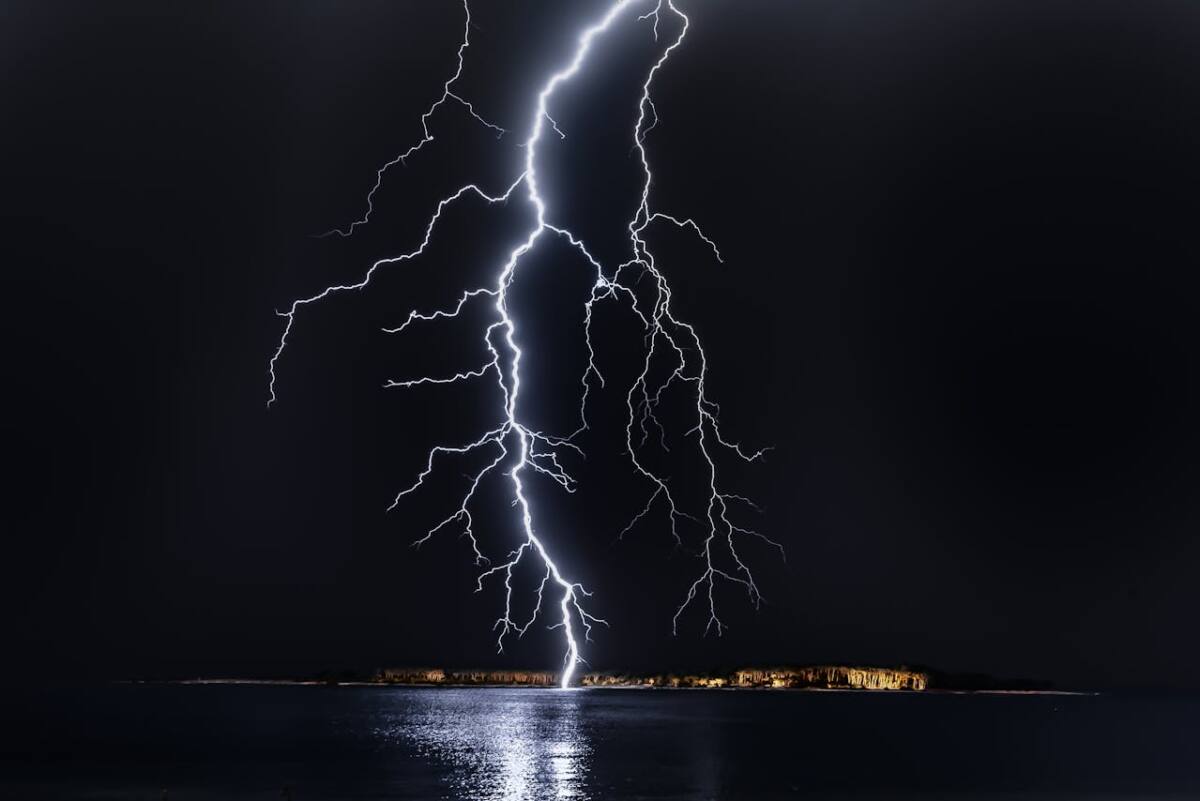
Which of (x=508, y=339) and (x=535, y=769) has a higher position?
(x=508, y=339)

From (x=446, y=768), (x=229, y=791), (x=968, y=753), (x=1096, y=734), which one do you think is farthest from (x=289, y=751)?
(x=1096, y=734)

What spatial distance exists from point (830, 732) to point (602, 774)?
2229 cm

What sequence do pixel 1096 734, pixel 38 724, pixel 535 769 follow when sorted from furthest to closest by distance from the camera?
pixel 38 724
pixel 1096 734
pixel 535 769

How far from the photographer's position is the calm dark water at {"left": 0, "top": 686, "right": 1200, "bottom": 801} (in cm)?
2467

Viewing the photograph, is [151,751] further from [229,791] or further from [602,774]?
[602,774]

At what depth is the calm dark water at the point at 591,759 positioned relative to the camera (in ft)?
80.9

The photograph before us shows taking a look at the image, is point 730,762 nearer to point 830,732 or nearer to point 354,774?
point 354,774

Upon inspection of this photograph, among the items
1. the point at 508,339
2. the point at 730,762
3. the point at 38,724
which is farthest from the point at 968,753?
the point at 38,724

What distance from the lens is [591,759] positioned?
105ft

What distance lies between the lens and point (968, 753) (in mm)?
35750

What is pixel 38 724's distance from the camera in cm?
5078

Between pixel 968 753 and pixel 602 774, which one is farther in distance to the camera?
pixel 968 753

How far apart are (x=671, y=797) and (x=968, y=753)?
15.5 meters

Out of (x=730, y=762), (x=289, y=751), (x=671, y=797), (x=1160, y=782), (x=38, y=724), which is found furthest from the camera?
(x=38, y=724)
